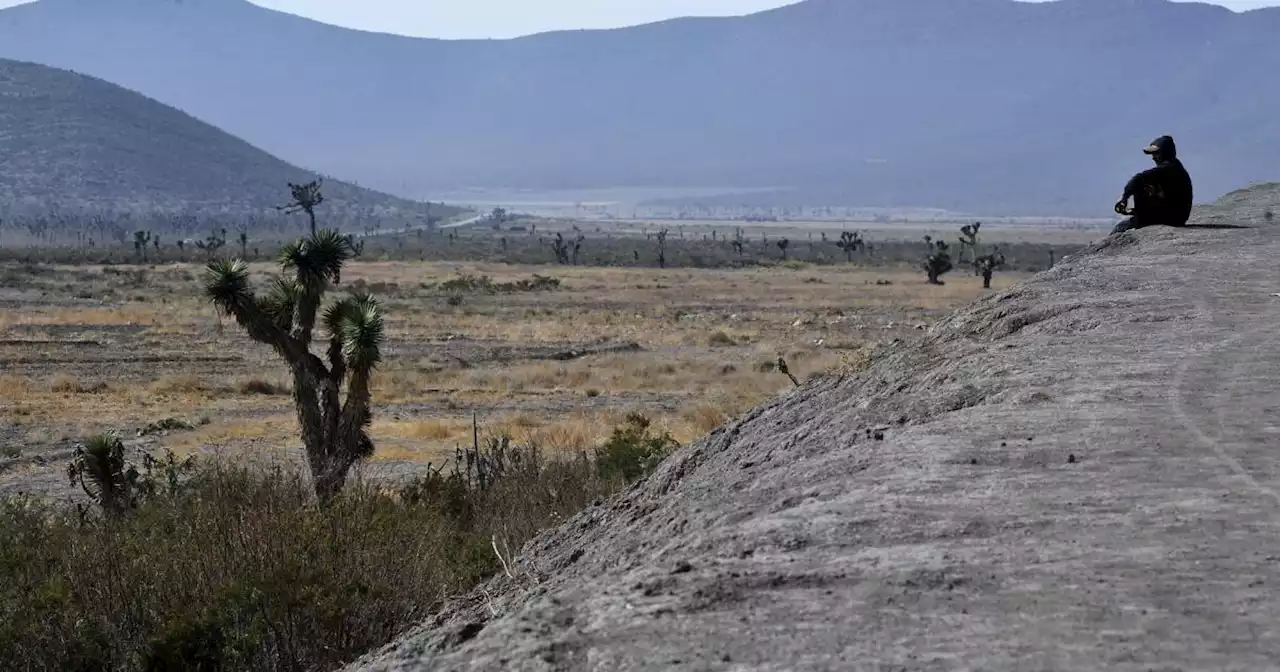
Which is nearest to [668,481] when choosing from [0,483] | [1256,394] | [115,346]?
[1256,394]

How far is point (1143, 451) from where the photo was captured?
21.0 ft

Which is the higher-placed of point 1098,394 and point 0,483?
point 1098,394

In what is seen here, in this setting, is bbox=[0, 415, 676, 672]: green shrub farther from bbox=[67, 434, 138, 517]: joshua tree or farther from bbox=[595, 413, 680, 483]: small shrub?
bbox=[67, 434, 138, 517]: joshua tree

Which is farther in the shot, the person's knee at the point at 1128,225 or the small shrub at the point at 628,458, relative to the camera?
the person's knee at the point at 1128,225

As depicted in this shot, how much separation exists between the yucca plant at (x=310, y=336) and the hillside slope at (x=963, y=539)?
9160mm

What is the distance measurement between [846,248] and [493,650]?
130m

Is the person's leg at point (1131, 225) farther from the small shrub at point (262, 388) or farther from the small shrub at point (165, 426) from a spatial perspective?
the small shrub at point (262, 388)

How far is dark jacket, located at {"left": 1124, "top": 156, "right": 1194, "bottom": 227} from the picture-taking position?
14656 millimetres

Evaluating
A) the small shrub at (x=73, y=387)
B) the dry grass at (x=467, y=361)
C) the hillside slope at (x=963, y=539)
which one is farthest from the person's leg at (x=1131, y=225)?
the small shrub at (x=73, y=387)

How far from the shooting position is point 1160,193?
15.3m

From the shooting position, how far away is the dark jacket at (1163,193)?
1466 cm

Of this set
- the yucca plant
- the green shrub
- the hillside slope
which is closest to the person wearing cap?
the hillside slope

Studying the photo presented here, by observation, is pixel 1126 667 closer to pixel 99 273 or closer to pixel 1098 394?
pixel 1098 394

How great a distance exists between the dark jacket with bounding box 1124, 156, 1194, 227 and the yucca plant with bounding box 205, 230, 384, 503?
10.2m
